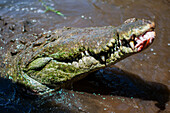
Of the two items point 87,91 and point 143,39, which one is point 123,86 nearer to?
point 87,91

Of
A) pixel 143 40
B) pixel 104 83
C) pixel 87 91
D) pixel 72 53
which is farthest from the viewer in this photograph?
pixel 104 83

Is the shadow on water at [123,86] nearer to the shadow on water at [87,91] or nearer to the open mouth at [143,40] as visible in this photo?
the shadow on water at [87,91]

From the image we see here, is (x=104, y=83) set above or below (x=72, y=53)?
below

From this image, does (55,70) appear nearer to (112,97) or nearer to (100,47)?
(100,47)

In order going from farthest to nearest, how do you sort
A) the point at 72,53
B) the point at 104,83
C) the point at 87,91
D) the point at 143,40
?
the point at 104,83 → the point at 87,91 → the point at 72,53 → the point at 143,40

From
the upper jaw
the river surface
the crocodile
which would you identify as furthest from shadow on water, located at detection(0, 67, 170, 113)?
the upper jaw

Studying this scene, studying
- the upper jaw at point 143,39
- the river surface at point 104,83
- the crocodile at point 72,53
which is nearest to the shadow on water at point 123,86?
the river surface at point 104,83

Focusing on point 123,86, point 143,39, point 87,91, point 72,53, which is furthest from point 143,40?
point 87,91
